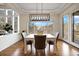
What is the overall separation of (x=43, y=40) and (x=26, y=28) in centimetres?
654

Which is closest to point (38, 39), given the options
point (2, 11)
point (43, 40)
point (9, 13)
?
point (43, 40)

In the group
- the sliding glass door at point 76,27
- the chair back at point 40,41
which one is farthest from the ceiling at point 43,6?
the chair back at point 40,41

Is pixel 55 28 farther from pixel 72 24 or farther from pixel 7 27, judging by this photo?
pixel 7 27

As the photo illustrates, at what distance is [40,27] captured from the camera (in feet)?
Answer: 32.3

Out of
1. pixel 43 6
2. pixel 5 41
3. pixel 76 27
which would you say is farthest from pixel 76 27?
pixel 5 41

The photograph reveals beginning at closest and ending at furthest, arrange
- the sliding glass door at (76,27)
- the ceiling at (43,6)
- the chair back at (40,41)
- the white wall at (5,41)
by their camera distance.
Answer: the chair back at (40,41), the white wall at (5,41), the sliding glass door at (76,27), the ceiling at (43,6)

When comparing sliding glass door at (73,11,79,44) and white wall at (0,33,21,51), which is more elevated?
sliding glass door at (73,11,79,44)

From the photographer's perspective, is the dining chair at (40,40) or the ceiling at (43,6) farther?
the ceiling at (43,6)

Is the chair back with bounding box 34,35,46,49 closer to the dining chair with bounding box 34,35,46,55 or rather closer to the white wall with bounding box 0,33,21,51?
the dining chair with bounding box 34,35,46,55

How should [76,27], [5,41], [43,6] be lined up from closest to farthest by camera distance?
[5,41] → [76,27] → [43,6]

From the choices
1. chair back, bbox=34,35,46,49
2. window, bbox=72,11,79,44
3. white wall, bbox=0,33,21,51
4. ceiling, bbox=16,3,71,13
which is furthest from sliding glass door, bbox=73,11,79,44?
white wall, bbox=0,33,21,51

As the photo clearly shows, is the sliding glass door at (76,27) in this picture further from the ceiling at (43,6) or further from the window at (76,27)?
the ceiling at (43,6)

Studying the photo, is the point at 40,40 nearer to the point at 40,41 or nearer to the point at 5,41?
the point at 40,41

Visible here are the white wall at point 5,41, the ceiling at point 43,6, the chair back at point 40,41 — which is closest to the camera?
the chair back at point 40,41
